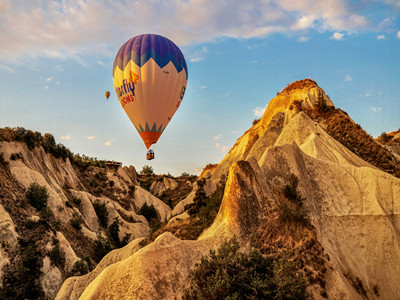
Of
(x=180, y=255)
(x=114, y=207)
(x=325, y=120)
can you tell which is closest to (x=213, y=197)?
(x=180, y=255)

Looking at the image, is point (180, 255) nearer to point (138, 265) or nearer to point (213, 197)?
point (138, 265)

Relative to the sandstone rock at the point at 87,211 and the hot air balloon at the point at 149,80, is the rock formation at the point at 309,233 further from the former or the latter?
the sandstone rock at the point at 87,211

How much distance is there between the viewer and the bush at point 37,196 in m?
34.8

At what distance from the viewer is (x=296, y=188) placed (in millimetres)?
19906

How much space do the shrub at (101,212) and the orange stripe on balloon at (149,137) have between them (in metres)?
18.2

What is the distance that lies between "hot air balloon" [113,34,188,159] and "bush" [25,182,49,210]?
489 inches

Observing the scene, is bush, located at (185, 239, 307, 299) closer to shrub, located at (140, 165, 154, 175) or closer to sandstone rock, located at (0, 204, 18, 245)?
sandstone rock, located at (0, 204, 18, 245)

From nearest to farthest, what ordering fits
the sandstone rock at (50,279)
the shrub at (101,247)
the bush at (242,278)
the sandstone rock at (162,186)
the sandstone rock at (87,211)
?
1. the bush at (242,278)
2. the sandstone rock at (50,279)
3. the shrub at (101,247)
4. the sandstone rock at (87,211)
5. the sandstone rock at (162,186)

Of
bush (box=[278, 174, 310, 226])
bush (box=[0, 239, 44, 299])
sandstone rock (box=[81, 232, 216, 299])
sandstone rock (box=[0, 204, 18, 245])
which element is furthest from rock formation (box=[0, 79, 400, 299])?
sandstone rock (box=[0, 204, 18, 245])

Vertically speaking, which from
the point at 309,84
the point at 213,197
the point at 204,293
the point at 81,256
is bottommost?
the point at 204,293

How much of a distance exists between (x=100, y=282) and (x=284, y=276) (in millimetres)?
7811

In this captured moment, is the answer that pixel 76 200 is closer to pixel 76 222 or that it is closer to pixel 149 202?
pixel 76 222

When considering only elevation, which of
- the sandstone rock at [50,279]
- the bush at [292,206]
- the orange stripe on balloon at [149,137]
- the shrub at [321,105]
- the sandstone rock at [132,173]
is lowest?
the sandstone rock at [50,279]

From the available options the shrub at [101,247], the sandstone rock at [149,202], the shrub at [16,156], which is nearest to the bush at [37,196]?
the shrub at [16,156]
